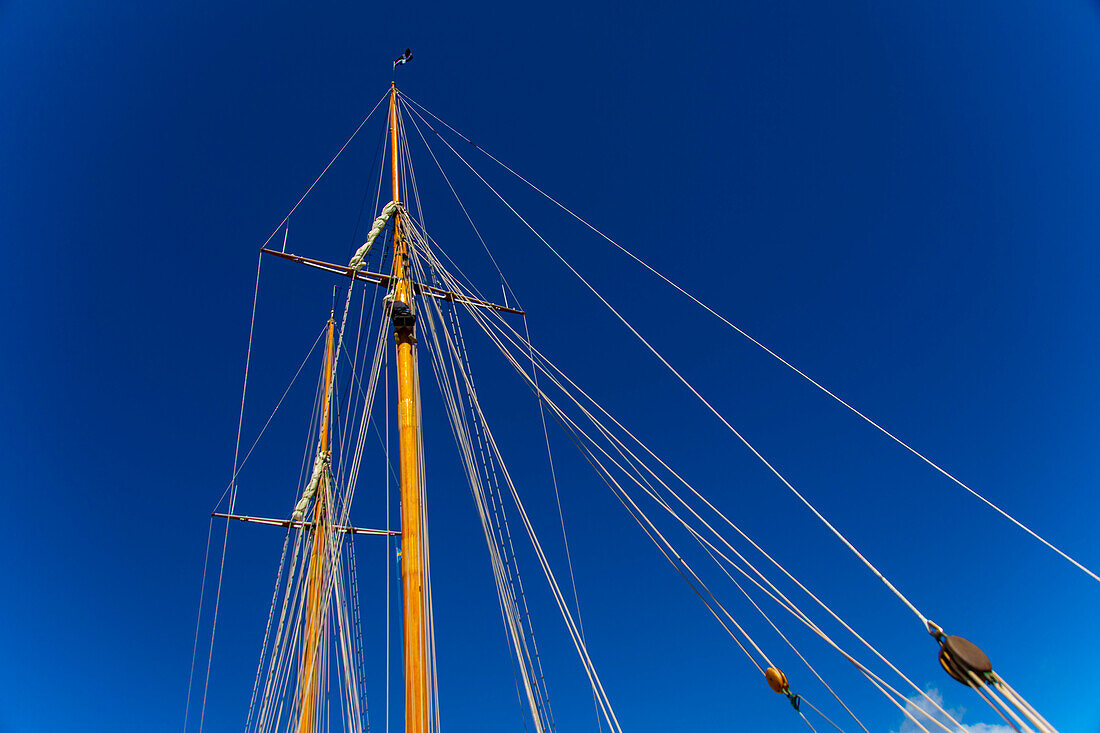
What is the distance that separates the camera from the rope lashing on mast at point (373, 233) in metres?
12.6

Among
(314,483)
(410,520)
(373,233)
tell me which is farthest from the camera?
(314,483)

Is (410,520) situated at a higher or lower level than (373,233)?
lower

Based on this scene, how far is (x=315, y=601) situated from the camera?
1716cm

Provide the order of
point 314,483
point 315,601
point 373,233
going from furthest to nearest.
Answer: point 314,483 → point 315,601 → point 373,233

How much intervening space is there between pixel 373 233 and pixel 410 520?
7433 millimetres

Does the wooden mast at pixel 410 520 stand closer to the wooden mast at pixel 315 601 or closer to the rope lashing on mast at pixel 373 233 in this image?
the rope lashing on mast at pixel 373 233

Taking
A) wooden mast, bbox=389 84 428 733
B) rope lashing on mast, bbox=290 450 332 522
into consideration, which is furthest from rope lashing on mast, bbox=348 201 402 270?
rope lashing on mast, bbox=290 450 332 522

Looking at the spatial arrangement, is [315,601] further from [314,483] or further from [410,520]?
[410,520]

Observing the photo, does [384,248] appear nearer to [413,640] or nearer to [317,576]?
[413,640]

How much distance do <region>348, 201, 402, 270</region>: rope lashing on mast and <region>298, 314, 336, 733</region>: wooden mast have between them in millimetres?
8253

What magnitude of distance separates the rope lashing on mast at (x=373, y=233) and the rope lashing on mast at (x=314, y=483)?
9.99 m

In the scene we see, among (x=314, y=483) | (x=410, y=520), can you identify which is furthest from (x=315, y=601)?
(x=410, y=520)

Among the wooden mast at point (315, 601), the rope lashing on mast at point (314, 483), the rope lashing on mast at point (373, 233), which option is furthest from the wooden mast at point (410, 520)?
the rope lashing on mast at point (314, 483)

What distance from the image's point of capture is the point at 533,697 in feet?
27.4
